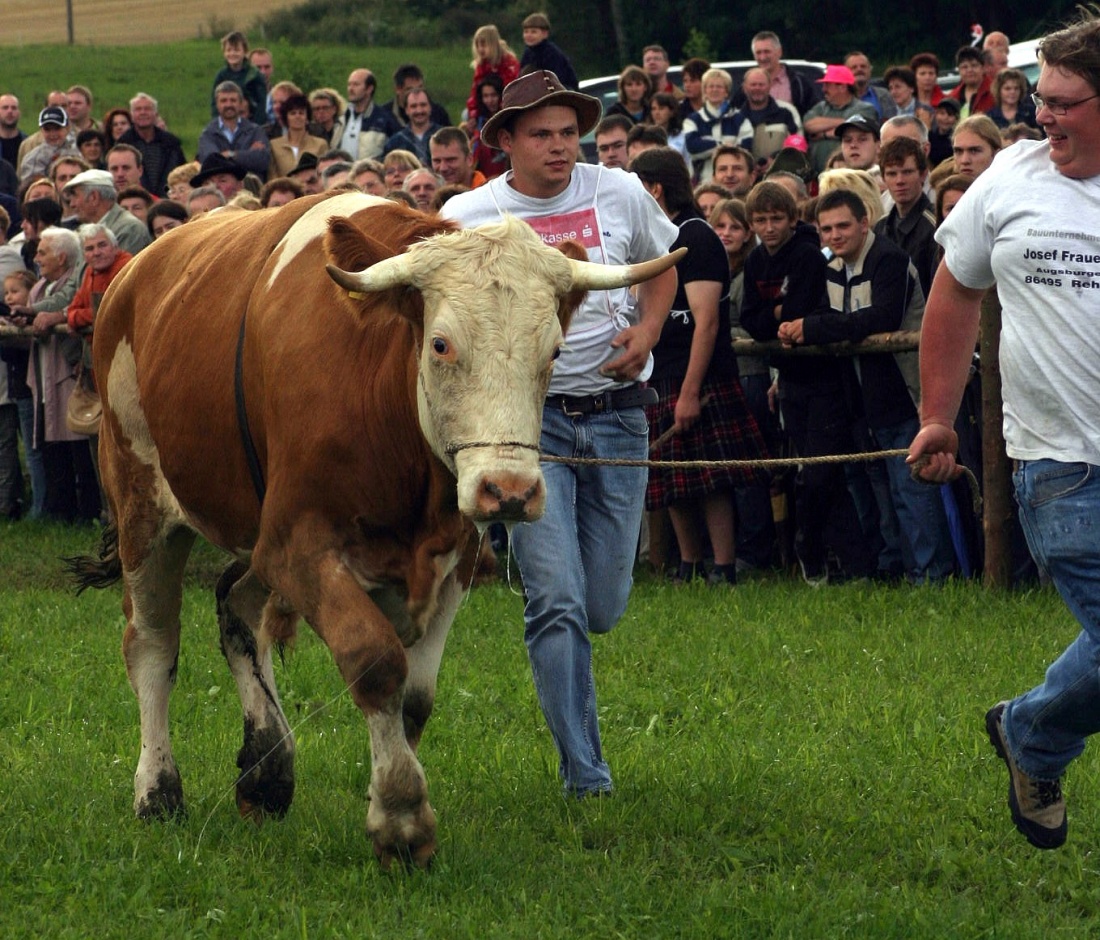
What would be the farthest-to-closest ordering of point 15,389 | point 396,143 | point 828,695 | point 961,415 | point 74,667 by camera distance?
1. point 396,143
2. point 15,389
3. point 961,415
4. point 74,667
5. point 828,695

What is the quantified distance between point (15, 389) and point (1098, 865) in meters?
11.3

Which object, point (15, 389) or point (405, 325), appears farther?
point (15, 389)

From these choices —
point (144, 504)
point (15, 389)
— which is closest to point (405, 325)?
point (144, 504)

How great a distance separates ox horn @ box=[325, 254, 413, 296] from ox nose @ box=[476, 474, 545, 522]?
0.69 meters

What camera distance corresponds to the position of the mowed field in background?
205 feet

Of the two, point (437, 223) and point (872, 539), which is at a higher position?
point (437, 223)

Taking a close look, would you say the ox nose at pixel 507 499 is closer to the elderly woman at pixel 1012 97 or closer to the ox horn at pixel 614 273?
the ox horn at pixel 614 273

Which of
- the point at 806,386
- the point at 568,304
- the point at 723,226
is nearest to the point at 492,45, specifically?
the point at 723,226

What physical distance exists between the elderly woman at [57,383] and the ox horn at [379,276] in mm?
9104

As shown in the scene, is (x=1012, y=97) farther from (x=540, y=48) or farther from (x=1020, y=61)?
(x=1020, y=61)

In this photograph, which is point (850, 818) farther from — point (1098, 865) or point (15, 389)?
point (15, 389)

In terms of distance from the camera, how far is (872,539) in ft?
34.6

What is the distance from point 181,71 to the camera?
5228 cm

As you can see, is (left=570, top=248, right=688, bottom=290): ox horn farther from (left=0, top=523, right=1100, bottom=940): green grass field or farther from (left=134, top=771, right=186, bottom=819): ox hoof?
(left=134, top=771, right=186, bottom=819): ox hoof
